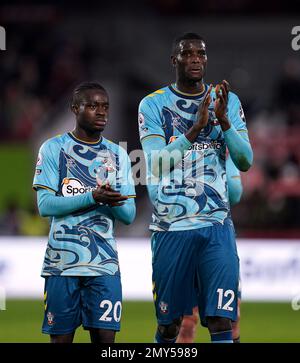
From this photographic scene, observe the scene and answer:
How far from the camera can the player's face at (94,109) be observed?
660 centimetres

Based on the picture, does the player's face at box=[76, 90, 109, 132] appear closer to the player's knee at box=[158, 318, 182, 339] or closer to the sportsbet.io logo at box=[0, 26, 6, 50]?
the player's knee at box=[158, 318, 182, 339]

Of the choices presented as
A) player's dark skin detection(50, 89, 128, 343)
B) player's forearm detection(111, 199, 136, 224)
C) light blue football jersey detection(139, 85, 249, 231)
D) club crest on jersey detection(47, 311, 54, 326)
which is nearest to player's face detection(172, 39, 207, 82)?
light blue football jersey detection(139, 85, 249, 231)

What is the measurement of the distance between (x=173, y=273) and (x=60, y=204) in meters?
0.89

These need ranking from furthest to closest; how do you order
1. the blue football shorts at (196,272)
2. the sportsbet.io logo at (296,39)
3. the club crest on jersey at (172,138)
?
1. the sportsbet.io logo at (296,39)
2. the club crest on jersey at (172,138)
3. the blue football shorts at (196,272)

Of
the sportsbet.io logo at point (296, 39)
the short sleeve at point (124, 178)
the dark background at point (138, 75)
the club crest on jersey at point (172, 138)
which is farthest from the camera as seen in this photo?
the sportsbet.io logo at point (296, 39)

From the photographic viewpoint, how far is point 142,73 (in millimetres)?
19469

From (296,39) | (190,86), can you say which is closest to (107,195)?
(190,86)

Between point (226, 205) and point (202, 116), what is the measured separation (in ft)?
2.11

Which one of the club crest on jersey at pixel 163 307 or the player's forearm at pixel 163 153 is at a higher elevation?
the player's forearm at pixel 163 153

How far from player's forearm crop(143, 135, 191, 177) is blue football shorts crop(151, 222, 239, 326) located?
441 mm

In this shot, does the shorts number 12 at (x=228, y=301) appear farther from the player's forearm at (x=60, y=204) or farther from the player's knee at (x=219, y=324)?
the player's forearm at (x=60, y=204)

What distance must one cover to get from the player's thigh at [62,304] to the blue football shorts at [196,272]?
0.59 meters

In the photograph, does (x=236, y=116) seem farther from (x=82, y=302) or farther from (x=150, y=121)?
(x=82, y=302)

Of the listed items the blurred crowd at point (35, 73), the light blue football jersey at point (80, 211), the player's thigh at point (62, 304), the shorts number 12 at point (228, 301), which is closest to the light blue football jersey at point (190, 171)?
the light blue football jersey at point (80, 211)
